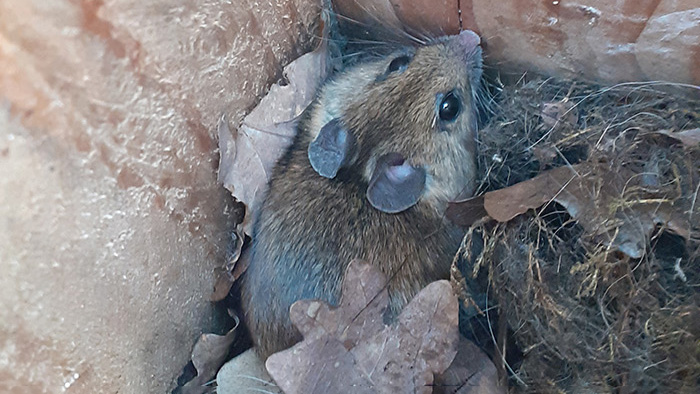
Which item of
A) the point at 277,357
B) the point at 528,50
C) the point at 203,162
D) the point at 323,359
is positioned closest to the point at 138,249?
the point at 203,162

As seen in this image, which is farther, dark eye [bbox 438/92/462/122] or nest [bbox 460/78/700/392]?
dark eye [bbox 438/92/462/122]

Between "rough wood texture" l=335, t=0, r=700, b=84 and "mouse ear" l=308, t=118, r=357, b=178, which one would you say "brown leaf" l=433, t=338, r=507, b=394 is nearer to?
"mouse ear" l=308, t=118, r=357, b=178

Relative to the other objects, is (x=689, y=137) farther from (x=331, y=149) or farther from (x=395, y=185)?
A: (x=331, y=149)

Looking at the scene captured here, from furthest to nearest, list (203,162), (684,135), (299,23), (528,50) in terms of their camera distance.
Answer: (299,23), (528,50), (203,162), (684,135)

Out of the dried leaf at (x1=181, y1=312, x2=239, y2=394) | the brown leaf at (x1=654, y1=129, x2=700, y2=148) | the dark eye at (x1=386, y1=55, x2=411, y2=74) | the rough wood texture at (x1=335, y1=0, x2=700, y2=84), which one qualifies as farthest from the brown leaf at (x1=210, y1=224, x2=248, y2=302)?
the brown leaf at (x1=654, y1=129, x2=700, y2=148)

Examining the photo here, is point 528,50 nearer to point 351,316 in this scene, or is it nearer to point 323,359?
point 351,316

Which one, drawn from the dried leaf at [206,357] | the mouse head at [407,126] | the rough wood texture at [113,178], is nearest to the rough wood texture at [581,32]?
the mouse head at [407,126]

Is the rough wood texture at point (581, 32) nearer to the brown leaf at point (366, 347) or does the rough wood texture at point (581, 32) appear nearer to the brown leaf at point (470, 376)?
the brown leaf at point (366, 347)
